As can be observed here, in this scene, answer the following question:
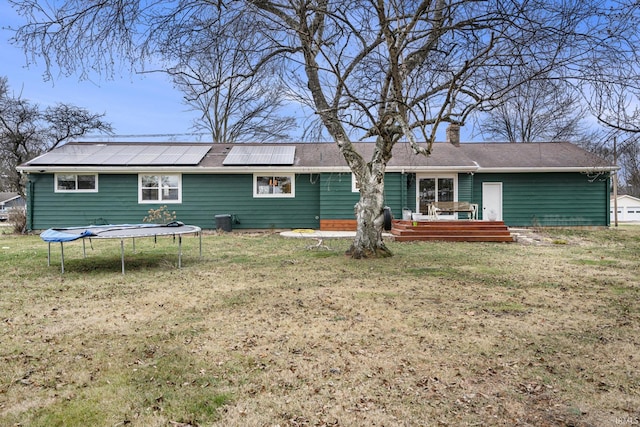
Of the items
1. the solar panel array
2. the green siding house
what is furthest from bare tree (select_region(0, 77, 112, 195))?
the green siding house

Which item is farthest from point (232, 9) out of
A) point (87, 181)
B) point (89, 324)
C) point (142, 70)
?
point (87, 181)

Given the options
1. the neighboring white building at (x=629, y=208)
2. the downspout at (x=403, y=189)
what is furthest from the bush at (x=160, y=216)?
the neighboring white building at (x=629, y=208)

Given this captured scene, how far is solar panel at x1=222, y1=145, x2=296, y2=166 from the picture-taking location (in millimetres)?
14945

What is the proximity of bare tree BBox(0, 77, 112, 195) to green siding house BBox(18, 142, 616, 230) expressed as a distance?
114 inches

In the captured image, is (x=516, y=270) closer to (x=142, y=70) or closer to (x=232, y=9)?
(x=232, y=9)

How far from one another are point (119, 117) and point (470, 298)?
18615 mm

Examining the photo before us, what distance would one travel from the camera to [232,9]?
585 cm

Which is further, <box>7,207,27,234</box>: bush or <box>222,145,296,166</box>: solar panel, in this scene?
<box>222,145,296,166</box>: solar panel

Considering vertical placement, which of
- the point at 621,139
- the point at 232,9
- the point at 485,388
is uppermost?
the point at 232,9

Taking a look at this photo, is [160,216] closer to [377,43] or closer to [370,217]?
[370,217]

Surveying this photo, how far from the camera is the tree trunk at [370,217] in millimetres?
8023

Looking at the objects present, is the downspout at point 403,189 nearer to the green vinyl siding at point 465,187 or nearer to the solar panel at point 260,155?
the green vinyl siding at point 465,187

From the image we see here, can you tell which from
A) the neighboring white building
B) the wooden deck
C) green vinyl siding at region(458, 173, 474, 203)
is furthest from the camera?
the neighboring white building

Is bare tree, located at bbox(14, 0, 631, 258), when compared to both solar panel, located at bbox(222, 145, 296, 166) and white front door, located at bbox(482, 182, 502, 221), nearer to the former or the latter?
solar panel, located at bbox(222, 145, 296, 166)
